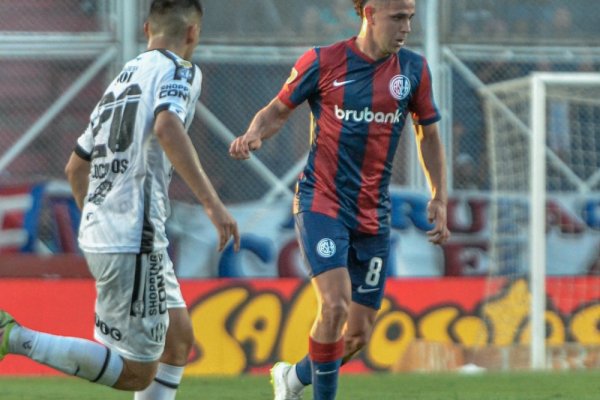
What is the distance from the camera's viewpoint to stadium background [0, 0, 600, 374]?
463 inches

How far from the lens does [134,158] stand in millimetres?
5391

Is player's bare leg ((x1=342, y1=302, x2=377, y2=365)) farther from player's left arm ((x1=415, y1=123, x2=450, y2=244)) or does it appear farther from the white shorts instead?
the white shorts

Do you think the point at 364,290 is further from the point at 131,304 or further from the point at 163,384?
the point at 131,304

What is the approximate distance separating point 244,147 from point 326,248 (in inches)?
24.7

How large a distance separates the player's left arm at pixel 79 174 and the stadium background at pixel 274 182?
5.62 metres

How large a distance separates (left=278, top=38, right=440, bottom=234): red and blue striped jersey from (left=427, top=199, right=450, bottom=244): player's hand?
0.75ft

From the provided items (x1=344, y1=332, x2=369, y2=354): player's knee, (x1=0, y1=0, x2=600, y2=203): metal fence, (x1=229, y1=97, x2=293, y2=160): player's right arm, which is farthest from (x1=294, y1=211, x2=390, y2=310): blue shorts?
(x1=0, y1=0, x2=600, y2=203): metal fence

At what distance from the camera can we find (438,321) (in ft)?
39.3

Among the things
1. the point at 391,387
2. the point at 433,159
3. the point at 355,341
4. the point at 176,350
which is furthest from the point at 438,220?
the point at 391,387

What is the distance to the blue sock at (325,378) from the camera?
6.44m

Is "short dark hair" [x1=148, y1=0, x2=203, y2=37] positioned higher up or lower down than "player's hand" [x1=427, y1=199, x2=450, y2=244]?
higher up

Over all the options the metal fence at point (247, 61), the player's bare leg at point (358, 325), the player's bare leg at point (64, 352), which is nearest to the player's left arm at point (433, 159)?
the player's bare leg at point (358, 325)

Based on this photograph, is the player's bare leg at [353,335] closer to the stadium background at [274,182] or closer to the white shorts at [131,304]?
Answer: the white shorts at [131,304]

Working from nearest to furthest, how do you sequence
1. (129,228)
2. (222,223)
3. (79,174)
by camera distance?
(222,223), (129,228), (79,174)
